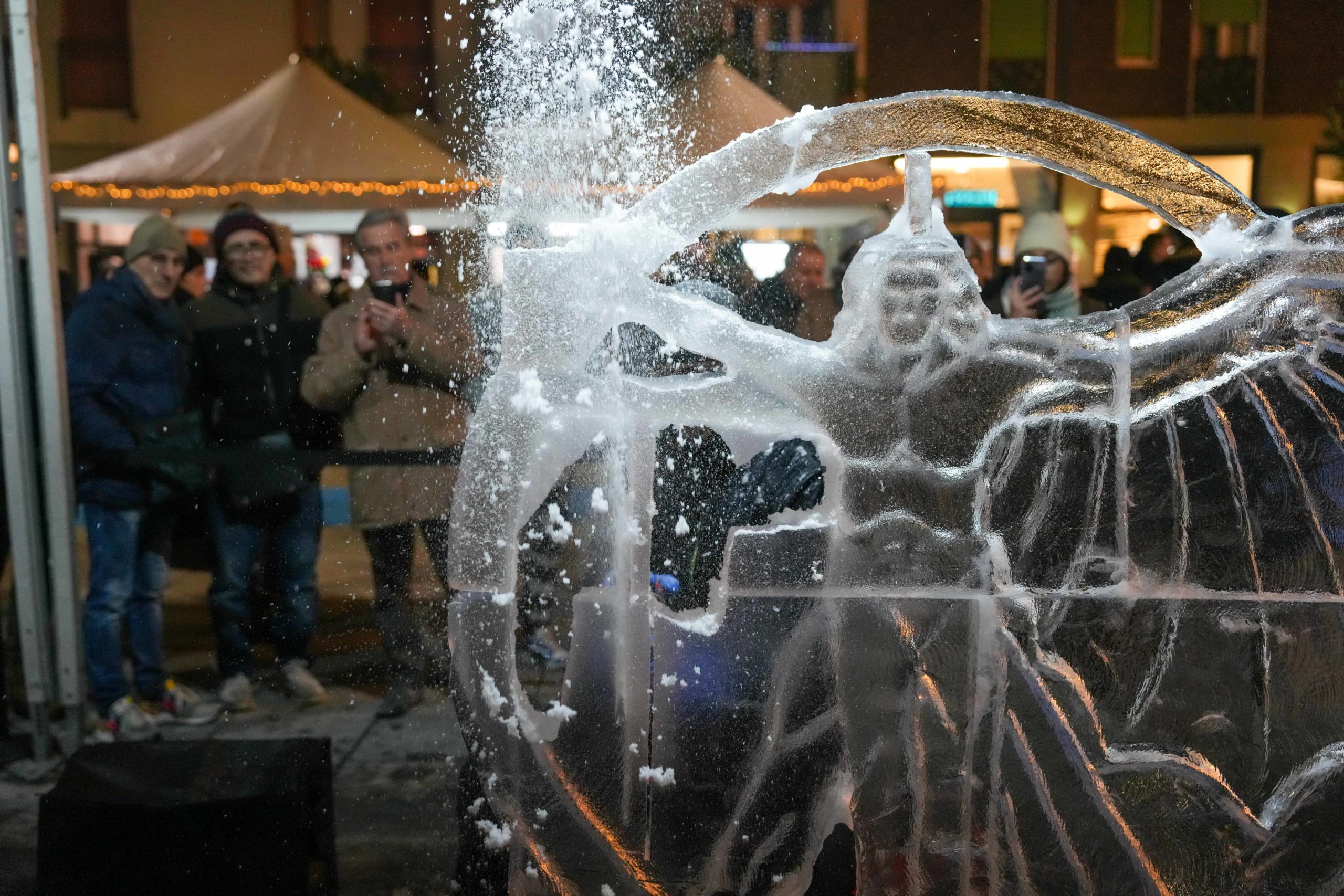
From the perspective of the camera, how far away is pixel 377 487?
10.4 ft

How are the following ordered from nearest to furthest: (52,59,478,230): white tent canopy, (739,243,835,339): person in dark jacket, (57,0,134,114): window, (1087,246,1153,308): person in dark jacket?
(739,243,835,339): person in dark jacket
(1087,246,1153,308): person in dark jacket
(52,59,478,230): white tent canopy
(57,0,134,114): window

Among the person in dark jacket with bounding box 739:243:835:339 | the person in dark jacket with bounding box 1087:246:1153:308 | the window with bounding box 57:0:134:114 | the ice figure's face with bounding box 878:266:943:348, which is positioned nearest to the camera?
the ice figure's face with bounding box 878:266:943:348

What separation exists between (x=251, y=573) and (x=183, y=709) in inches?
17.5

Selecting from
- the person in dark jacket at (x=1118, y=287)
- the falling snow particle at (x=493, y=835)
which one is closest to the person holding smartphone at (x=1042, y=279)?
the person in dark jacket at (x=1118, y=287)

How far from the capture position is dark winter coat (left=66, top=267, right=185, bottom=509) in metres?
3.36

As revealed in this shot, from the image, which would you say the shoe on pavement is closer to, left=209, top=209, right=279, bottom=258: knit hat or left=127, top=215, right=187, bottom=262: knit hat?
left=209, top=209, right=279, bottom=258: knit hat

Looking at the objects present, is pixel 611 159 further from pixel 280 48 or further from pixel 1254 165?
pixel 1254 165

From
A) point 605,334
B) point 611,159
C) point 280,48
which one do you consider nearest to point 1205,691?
point 605,334

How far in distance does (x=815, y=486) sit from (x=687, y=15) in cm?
129

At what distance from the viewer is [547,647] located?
113 inches

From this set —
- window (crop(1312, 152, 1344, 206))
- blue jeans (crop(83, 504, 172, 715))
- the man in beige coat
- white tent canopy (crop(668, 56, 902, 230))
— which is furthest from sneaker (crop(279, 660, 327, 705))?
window (crop(1312, 152, 1344, 206))

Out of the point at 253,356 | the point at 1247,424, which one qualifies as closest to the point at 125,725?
the point at 253,356

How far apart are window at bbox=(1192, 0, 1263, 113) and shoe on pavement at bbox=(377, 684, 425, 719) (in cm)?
292

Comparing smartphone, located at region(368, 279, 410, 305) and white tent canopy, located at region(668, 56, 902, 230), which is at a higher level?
white tent canopy, located at region(668, 56, 902, 230)
